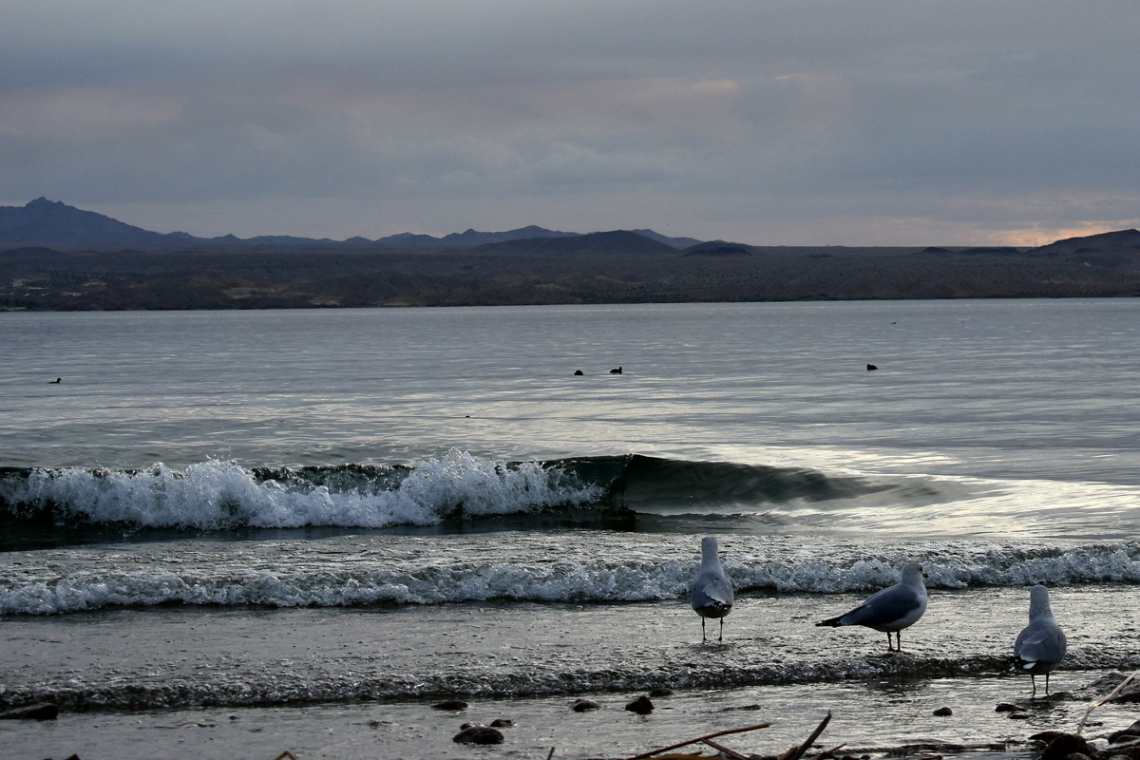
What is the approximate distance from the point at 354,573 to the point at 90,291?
195 meters

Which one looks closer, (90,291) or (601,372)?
(601,372)

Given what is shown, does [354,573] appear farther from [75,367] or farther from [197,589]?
[75,367]

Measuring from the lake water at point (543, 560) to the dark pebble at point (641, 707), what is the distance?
0.34 ft

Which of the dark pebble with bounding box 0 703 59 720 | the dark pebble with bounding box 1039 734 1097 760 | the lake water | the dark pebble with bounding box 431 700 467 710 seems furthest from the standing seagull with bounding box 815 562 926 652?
the dark pebble with bounding box 0 703 59 720

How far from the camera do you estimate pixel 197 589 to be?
1202 cm

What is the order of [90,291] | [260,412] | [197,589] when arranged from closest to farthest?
[197,589] < [260,412] < [90,291]

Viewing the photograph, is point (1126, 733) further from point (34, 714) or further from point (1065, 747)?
point (34, 714)

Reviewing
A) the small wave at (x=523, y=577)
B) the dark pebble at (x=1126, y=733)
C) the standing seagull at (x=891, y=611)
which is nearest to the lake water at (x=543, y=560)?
the small wave at (x=523, y=577)

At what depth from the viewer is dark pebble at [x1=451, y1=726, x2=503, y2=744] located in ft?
25.2

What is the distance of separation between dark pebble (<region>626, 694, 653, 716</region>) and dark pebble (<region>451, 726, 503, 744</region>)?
1.07 m

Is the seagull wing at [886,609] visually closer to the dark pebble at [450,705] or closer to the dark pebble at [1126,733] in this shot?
the dark pebble at [1126,733]

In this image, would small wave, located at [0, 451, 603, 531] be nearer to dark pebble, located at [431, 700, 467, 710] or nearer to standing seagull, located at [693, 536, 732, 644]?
standing seagull, located at [693, 536, 732, 644]

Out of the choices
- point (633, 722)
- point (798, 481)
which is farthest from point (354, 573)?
point (798, 481)

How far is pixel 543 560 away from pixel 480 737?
563cm
